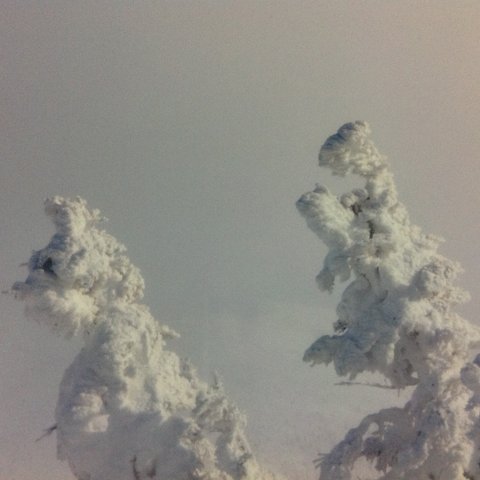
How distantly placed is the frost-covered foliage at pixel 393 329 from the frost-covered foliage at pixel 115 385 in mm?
1708

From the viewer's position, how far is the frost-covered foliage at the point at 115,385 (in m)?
6.96

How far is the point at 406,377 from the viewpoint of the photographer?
6852mm

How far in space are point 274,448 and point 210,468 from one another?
39.9 ft

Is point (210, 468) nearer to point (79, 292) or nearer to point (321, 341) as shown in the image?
point (321, 341)

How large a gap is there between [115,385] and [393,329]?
3533 millimetres

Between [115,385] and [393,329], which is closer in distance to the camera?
[393,329]

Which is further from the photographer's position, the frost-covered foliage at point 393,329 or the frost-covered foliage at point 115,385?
the frost-covered foliage at point 115,385

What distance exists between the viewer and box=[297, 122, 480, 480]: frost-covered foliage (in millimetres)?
5598

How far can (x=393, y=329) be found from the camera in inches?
258

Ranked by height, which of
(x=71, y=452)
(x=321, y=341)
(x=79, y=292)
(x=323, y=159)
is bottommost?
(x=71, y=452)

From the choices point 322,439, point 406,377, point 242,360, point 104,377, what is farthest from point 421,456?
point 242,360

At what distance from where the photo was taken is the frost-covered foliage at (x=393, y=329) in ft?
18.4

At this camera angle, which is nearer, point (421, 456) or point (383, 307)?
point (421, 456)

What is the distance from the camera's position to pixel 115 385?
731 cm
